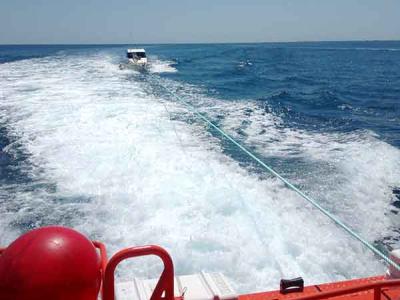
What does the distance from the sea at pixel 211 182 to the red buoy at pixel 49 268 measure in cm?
217

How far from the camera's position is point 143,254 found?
164 centimetres

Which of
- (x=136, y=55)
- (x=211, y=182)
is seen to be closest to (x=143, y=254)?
(x=211, y=182)

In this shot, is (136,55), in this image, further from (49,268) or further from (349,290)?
(49,268)

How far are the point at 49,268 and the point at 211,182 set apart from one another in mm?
4240

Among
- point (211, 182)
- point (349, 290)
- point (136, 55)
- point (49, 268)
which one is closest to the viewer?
point (49, 268)

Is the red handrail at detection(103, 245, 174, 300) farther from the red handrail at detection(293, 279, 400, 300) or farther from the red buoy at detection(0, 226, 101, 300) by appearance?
the red handrail at detection(293, 279, 400, 300)

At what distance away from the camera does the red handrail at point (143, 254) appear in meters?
1.63

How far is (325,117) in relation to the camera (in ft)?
34.8

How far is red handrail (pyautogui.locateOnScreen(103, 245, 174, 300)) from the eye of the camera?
1.63 m

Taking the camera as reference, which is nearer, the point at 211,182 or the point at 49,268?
the point at 49,268

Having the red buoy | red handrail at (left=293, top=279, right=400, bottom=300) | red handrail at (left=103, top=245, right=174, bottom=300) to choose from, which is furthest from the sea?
the red buoy

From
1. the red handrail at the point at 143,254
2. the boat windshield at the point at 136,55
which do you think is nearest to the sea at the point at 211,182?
the red handrail at the point at 143,254

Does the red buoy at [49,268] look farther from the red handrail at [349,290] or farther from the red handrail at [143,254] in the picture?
the red handrail at [349,290]

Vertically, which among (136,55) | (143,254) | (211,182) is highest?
(136,55)
